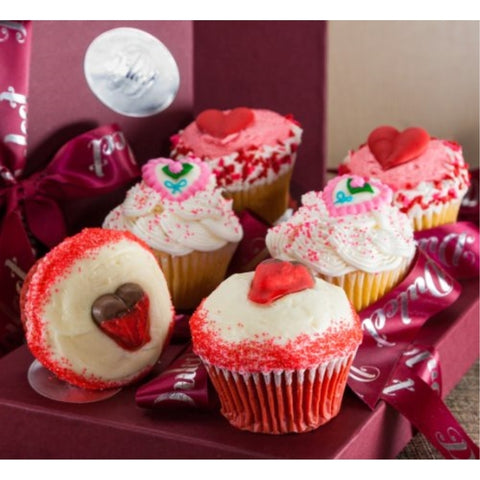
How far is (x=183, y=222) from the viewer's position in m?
1.41

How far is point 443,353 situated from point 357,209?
277 millimetres

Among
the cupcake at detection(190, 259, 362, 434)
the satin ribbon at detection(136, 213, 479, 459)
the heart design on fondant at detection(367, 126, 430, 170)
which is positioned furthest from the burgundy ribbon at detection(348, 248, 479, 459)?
the heart design on fondant at detection(367, 126, 430, 170)

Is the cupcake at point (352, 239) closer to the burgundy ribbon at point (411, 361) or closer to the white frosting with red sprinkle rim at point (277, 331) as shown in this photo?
the burgundy ribbon at point (411, 361)

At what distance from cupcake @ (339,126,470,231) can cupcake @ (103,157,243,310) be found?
0.95 ft

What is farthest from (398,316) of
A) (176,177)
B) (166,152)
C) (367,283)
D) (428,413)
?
(166,152)

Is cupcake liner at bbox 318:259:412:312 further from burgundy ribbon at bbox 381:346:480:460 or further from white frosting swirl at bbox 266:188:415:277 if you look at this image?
burgundy ribbon at bbox 381:346:480:460

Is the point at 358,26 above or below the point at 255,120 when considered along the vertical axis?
above

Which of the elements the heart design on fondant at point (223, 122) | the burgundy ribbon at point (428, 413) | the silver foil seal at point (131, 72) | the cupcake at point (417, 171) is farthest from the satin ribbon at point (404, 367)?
the silver foil seal at point (131, 72)

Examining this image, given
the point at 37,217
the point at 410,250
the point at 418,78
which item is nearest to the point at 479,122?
the point at 418,78

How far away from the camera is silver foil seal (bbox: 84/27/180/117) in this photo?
154 cm

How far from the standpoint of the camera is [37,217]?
4.65 ft

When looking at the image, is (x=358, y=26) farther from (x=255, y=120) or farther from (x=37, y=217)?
(x=37, y=217)

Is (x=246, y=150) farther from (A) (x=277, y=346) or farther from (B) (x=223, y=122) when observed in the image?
(A) (x=277, y=346)
